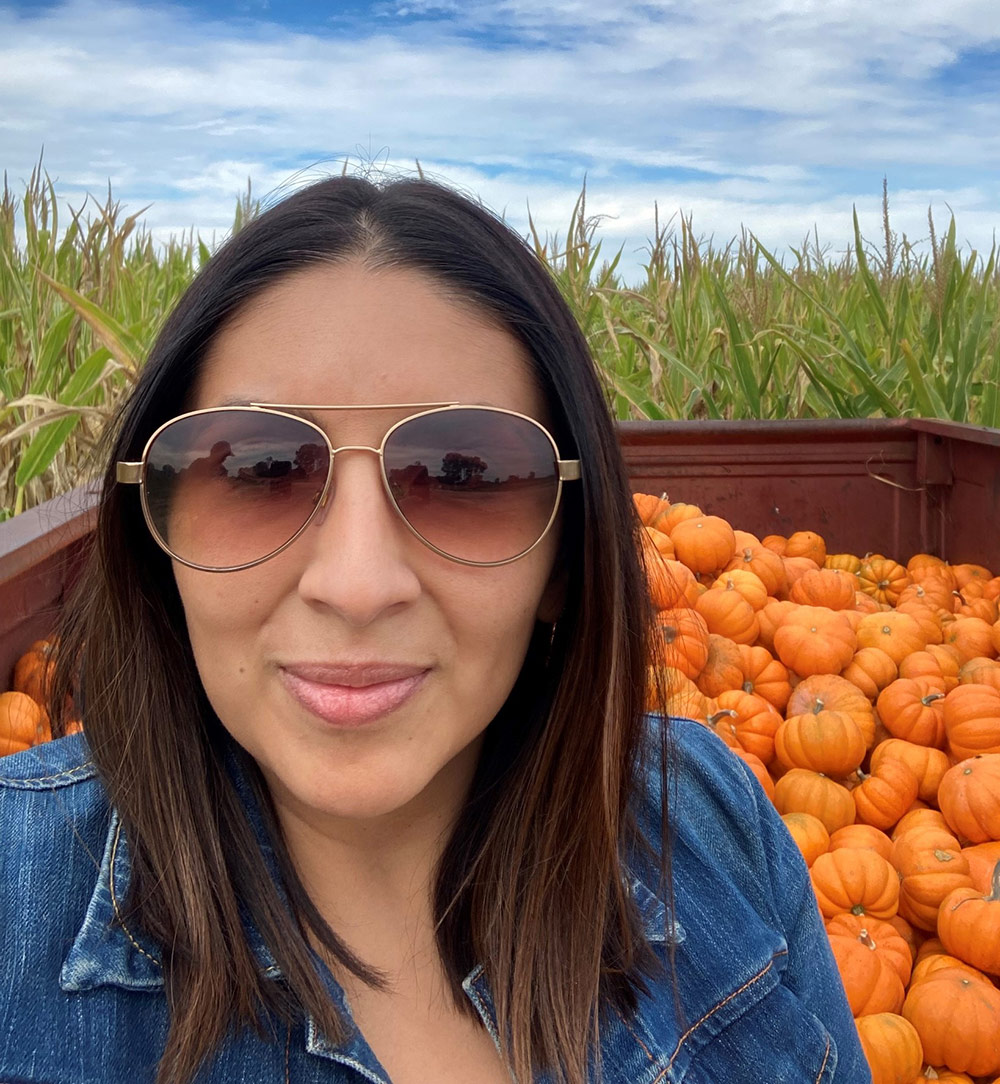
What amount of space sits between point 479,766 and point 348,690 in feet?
1.25

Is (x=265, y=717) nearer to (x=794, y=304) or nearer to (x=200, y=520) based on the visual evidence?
(x=200, y=520)

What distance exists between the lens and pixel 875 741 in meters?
3.02

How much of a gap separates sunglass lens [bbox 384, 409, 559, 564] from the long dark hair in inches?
A: 3.1

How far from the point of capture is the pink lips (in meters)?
1.12

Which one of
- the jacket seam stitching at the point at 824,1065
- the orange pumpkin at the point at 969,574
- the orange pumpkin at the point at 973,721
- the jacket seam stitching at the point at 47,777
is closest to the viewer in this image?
the jacket seam stitching at the point at 47,777

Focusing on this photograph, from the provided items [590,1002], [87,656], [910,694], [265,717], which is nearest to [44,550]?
[87,656]

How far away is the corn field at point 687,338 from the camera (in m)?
4.22

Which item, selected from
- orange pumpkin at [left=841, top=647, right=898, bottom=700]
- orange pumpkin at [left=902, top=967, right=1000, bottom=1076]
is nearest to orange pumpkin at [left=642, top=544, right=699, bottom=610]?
orange pumpkin at [left=841, top=647, right=898, bottom=700]

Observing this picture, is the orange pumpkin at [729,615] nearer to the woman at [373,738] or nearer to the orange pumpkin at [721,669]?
the orange pumpkin at [721,669]

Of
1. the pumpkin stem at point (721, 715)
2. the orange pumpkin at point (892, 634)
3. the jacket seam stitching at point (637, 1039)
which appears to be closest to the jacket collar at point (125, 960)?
the jacket seam stitching at point (637, 1039)

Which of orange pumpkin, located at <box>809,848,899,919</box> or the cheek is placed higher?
the cheek

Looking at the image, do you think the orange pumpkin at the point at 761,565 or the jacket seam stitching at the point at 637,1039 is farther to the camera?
the orange pumpkin at the point at 761,565

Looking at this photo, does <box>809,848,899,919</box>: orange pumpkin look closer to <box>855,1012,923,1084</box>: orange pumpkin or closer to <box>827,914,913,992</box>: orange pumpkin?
<box>827,914,913,992</box>: orange pumpkin

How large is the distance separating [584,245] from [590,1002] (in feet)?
16.2
